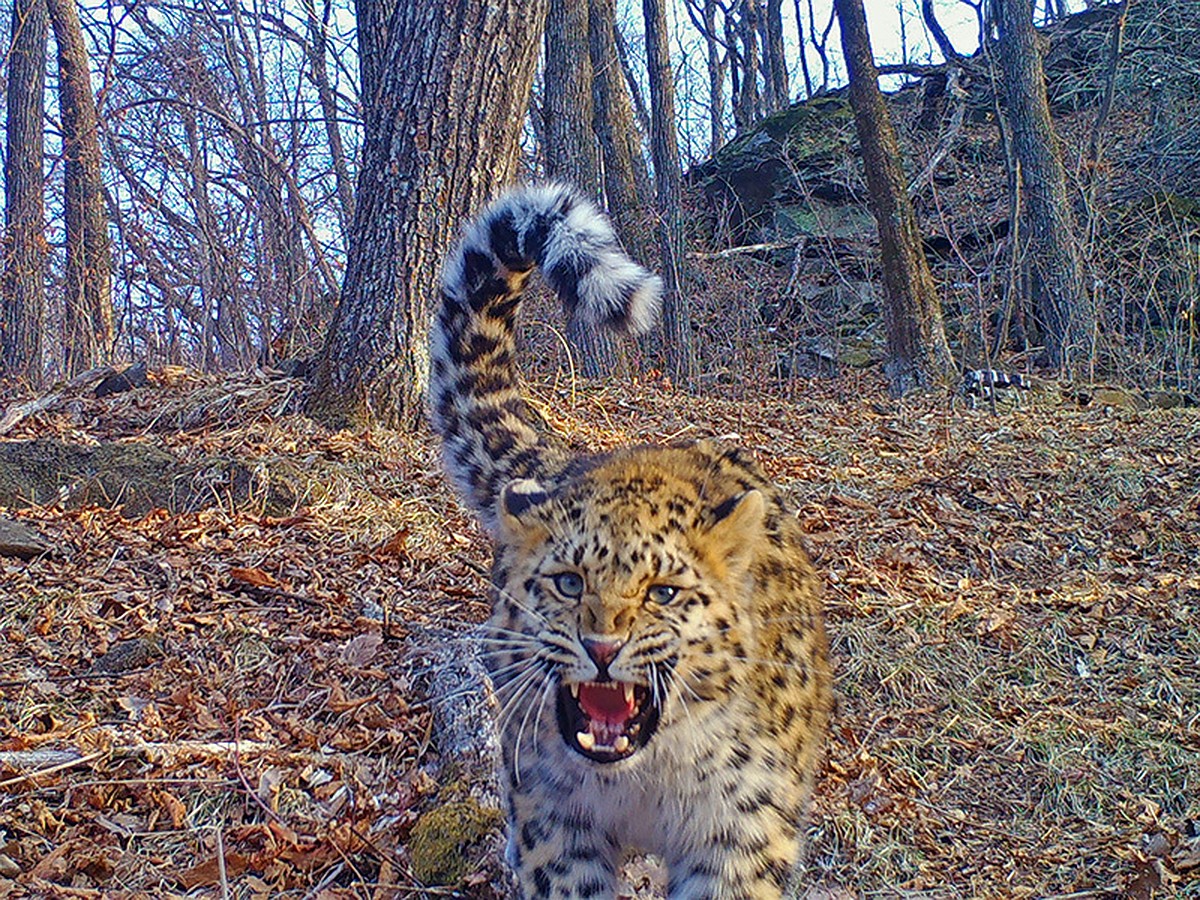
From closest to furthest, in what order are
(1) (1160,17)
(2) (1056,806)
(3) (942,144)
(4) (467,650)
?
1. (2) (1056,806)
2. (4) (467,650)
3. (3) (942,144)
4. (1) (1160,17)

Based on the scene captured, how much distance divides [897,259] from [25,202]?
34.3 ft

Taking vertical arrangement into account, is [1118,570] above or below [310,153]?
below

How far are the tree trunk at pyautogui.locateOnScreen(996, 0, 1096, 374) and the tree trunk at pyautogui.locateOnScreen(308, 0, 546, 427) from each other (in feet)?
27.0

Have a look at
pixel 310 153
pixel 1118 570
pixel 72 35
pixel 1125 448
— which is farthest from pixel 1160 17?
pixel 72 35

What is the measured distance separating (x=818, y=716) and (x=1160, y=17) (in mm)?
17678

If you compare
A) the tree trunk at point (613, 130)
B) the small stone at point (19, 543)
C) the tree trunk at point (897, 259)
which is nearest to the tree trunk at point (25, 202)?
the tree trunk at point (613, 130)

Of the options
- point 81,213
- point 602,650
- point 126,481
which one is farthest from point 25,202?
point 602,650

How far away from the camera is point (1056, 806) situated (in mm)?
4680

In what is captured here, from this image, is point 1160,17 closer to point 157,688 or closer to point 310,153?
point 310,153

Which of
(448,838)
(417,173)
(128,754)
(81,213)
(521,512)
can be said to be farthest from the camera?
(81,213)

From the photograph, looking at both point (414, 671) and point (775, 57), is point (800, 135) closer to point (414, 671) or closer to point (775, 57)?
point (775, 57)

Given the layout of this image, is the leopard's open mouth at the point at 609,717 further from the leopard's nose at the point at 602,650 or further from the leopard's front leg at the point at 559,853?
the leopard's front leg at the point at 559,853

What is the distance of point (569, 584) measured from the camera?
3.25 m

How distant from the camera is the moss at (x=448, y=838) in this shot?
3762 mm
